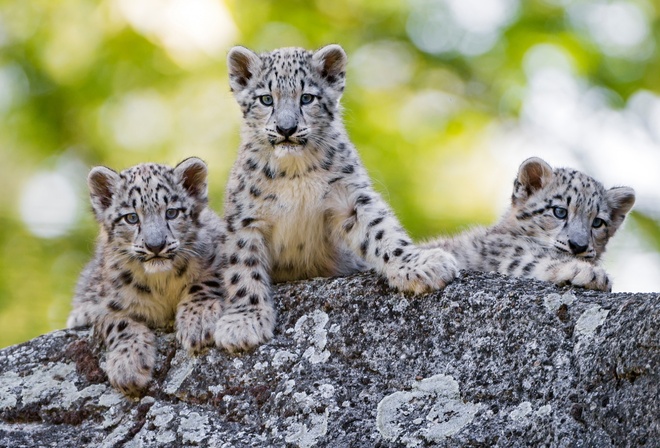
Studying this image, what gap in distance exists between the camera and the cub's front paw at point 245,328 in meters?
7.94

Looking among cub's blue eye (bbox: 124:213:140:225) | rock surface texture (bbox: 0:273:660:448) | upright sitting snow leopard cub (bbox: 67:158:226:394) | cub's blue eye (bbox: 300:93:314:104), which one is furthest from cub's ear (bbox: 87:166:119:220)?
cub's blue eye (bbox: 300:93:314:104)

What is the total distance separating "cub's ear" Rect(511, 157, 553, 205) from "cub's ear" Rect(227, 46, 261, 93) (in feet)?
8.82

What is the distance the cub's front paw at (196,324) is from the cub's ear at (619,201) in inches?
148

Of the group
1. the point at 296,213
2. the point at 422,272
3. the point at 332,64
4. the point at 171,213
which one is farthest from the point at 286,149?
the point at 422,272

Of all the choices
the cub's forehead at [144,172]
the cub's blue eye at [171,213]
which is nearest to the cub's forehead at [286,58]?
the cub's forehead at [144,172]

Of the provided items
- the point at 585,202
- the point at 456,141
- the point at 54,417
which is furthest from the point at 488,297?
the point at 456,141

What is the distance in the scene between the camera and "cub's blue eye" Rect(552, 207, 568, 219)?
9.69 metres

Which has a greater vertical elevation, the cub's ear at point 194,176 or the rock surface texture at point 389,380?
the cub's ear at point 194,176

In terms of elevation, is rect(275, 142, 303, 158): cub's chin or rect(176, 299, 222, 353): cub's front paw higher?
rect(275, 142, 303, 158): cub's chin

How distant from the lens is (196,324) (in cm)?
832

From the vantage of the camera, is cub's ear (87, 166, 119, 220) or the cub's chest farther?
cub's ear (87, 166, 119, 220)

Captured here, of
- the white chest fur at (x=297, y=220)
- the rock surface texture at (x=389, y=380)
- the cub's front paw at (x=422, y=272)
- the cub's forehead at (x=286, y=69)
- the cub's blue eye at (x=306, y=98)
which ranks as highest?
the cub's forehead at (x=286, y=69)

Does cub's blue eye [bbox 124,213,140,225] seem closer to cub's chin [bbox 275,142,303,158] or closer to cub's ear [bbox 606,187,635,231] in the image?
cub's chin [bbox 275,142,303,158]

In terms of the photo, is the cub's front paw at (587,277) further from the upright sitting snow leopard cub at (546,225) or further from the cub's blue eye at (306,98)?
the cub's blue eye at (306,98)
